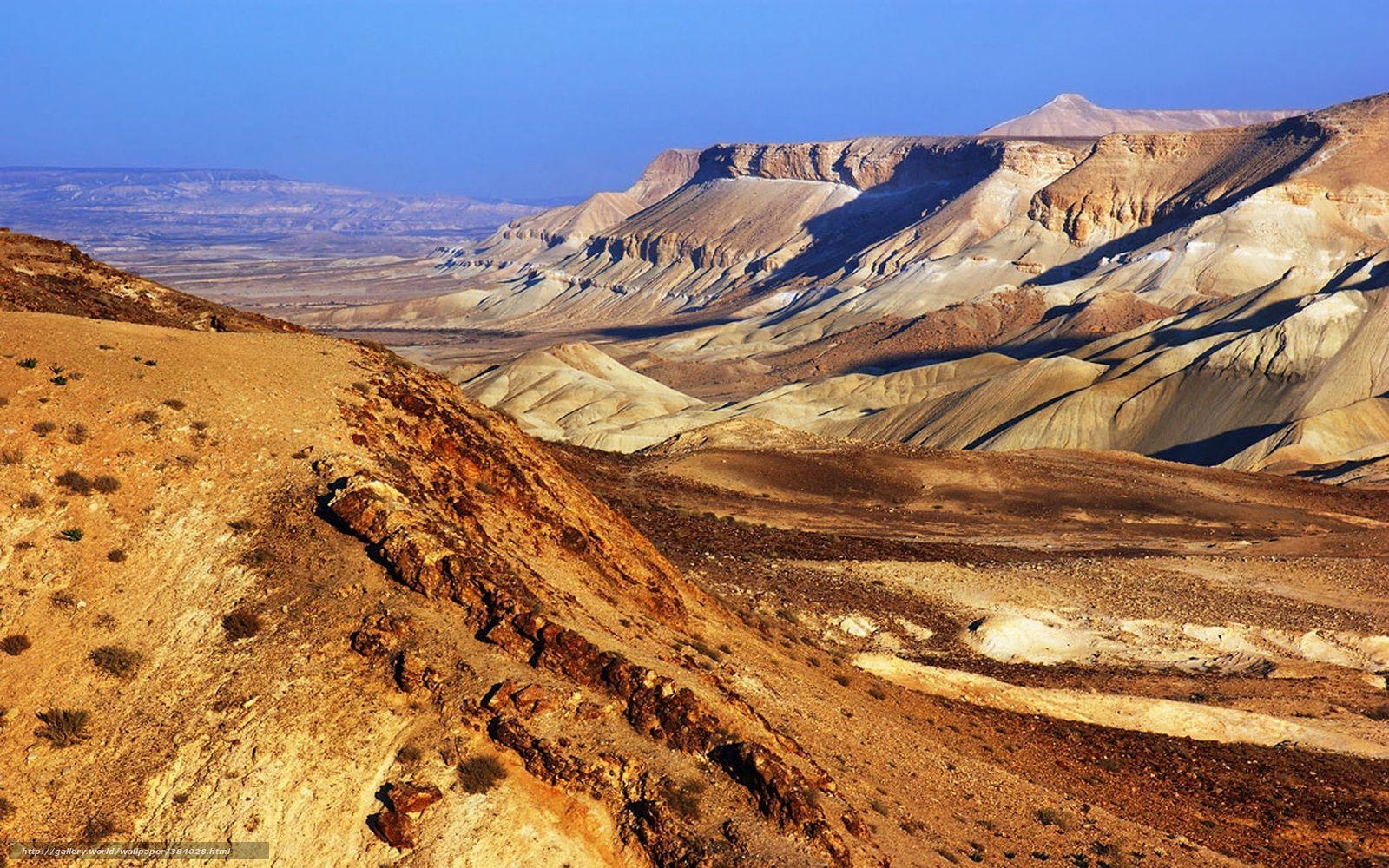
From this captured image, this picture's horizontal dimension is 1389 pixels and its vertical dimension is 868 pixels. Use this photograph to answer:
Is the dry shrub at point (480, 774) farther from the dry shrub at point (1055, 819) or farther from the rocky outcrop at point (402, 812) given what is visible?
the dry shrub at point (1055, 819)

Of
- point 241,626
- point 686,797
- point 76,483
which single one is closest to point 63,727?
point 241,626

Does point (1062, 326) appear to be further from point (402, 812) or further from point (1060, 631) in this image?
point (402, 812)

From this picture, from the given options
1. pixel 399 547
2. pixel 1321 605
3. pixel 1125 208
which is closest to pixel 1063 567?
pixel 1321 605

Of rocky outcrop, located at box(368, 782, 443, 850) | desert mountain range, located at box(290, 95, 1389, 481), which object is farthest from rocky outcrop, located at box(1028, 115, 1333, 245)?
rocky outcrop, located at box(368, 782, 443, 850)

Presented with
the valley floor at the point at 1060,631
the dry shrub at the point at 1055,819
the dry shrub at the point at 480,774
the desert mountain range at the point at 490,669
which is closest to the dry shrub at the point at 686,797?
the desert mountain range at the point at 490,669

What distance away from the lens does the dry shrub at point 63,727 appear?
10.7 meters

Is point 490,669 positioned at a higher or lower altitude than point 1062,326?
higher

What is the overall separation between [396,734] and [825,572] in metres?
17.4

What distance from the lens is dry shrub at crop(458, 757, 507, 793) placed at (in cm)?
1030

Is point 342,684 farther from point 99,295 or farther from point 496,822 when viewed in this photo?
point 99,295

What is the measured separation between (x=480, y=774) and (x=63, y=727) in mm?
4008

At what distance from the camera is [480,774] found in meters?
10.3

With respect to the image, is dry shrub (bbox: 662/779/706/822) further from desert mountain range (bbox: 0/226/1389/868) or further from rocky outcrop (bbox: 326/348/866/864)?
rocky outcrop (bbox: 326/348/866/864)

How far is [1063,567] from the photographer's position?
29.8 meters
